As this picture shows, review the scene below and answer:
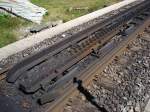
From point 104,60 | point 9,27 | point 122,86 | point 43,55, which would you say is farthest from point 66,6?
point 122,86

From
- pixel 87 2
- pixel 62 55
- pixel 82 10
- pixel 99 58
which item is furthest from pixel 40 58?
pixel 87 2

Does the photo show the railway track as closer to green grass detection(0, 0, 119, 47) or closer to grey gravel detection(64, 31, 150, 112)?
grey gravel detection(64, 31, 150, 112)

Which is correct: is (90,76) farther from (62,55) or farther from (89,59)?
(62,55)

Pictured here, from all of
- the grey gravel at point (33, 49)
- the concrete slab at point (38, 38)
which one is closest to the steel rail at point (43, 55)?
the grey gravel at point (33, 49)

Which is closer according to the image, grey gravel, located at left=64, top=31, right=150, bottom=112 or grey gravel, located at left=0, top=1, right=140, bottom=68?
grey gravel, located at left=64, top=31, right=150, bottom=112

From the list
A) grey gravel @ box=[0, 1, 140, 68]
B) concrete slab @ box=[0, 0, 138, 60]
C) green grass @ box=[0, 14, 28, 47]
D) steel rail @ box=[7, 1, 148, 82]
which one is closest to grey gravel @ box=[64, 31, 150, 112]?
steel rail @ box=[7, 1, 148, 82]

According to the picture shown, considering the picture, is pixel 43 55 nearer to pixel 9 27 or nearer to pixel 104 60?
pixel 104 60

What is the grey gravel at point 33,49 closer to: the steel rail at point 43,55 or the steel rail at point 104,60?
the steel rail at point 43,55
